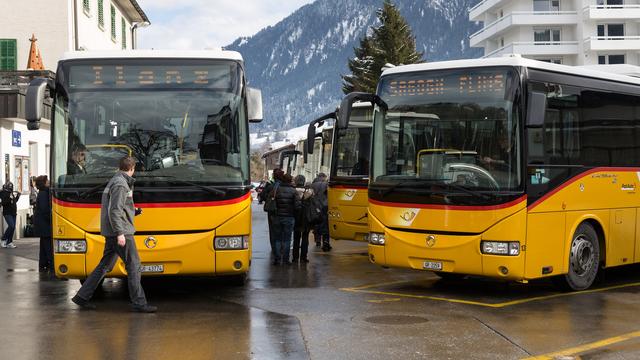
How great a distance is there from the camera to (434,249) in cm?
1144

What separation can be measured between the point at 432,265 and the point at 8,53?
72.6ft

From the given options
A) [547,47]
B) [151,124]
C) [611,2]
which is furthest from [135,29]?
[611,2]

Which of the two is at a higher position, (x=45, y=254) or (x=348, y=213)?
(x=348, y=213)

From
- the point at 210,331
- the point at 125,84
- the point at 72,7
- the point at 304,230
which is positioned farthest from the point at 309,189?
the point at 72,7

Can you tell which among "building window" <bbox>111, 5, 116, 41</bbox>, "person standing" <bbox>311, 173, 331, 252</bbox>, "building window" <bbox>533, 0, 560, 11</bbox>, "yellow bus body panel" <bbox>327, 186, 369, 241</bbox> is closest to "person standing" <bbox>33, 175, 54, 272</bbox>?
"person standing" <bbox>311, 173, 331, 252</bbox>

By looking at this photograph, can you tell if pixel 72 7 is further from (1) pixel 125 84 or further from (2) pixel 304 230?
(1) pixel 125 84

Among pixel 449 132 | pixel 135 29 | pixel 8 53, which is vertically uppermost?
pixel 135 29

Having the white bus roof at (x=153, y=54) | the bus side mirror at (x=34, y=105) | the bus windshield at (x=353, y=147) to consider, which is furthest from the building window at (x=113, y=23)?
the bus side mirror at (x=34, y=105)

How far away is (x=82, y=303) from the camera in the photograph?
35.6 ft

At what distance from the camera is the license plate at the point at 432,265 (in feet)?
37.5

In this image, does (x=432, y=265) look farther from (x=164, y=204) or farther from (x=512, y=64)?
(x=164, y=204)

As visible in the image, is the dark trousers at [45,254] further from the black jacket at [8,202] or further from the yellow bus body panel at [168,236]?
the black jacket at [8,202]

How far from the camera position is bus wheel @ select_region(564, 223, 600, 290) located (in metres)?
11.9

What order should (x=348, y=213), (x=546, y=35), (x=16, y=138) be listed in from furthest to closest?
(x=546, y=35) < (x=16, y=138) < (x=348, y=213)
